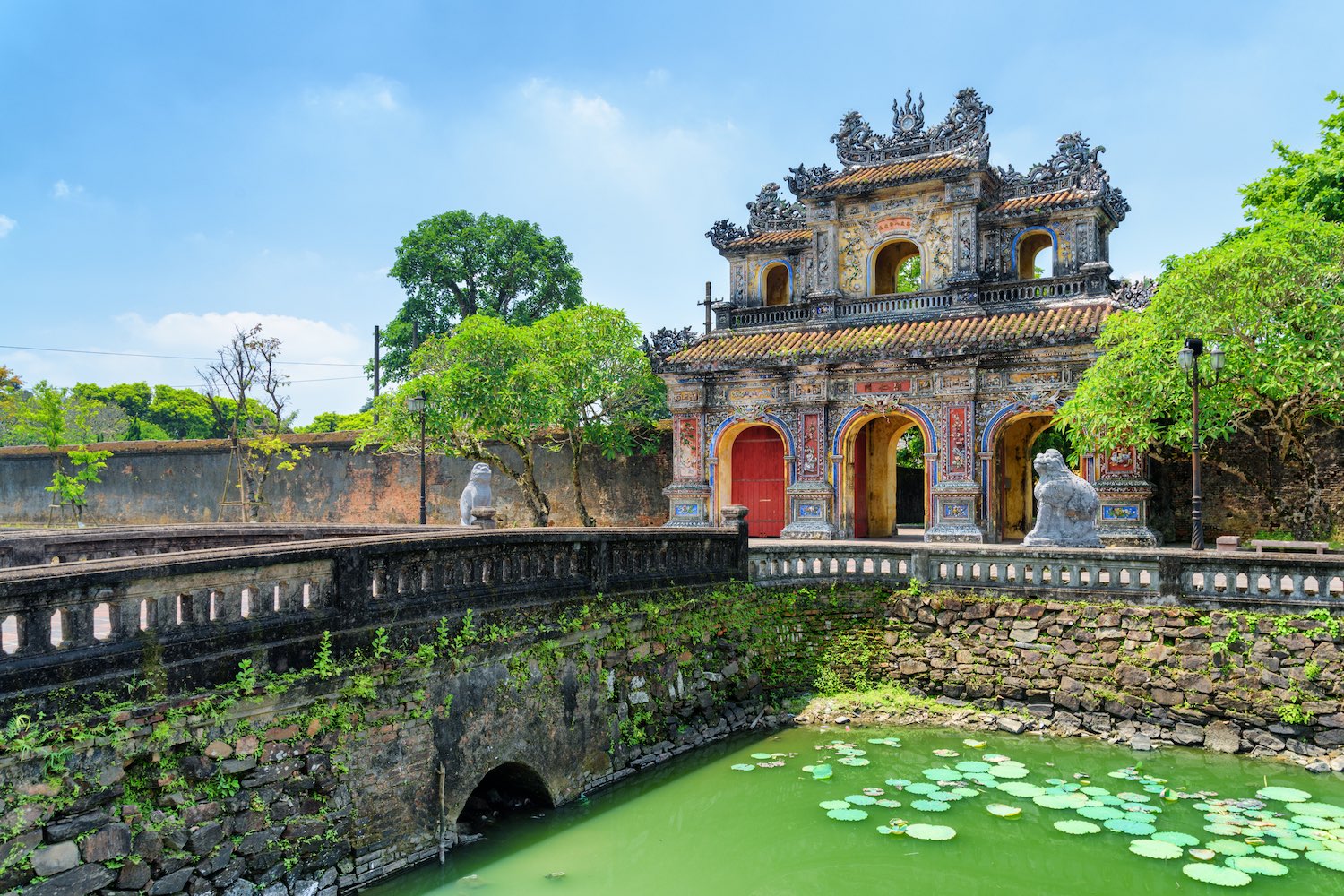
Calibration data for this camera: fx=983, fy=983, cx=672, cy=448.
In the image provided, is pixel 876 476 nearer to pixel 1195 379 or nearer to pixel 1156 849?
pixel 1195 379

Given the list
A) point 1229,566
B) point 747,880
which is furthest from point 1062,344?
point 747,880

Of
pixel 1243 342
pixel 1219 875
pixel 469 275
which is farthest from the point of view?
pixel 469 275

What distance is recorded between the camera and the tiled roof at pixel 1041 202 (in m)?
19.7

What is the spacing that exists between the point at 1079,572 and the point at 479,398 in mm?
13734

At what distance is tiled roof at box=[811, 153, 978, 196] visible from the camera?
20223mm

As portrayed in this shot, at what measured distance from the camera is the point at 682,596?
1165 centimetres

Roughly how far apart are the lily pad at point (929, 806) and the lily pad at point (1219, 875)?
2090 millimetres

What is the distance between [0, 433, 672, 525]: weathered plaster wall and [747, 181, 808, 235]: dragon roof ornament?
5648mm

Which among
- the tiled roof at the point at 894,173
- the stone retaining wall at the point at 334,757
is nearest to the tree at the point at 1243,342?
the tiled roof at the point at 894,173

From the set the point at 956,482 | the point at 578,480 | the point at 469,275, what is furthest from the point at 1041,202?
the point at 469,275

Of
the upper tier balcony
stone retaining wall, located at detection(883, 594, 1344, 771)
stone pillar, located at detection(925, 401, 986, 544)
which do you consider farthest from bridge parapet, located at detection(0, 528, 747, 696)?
the upper tier balcony

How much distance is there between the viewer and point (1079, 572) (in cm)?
1255

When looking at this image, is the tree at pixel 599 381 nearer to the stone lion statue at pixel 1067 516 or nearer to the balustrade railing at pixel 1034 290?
the balustrade railing at pixel 1034 290

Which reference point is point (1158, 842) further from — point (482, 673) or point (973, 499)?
point (973, 499)
